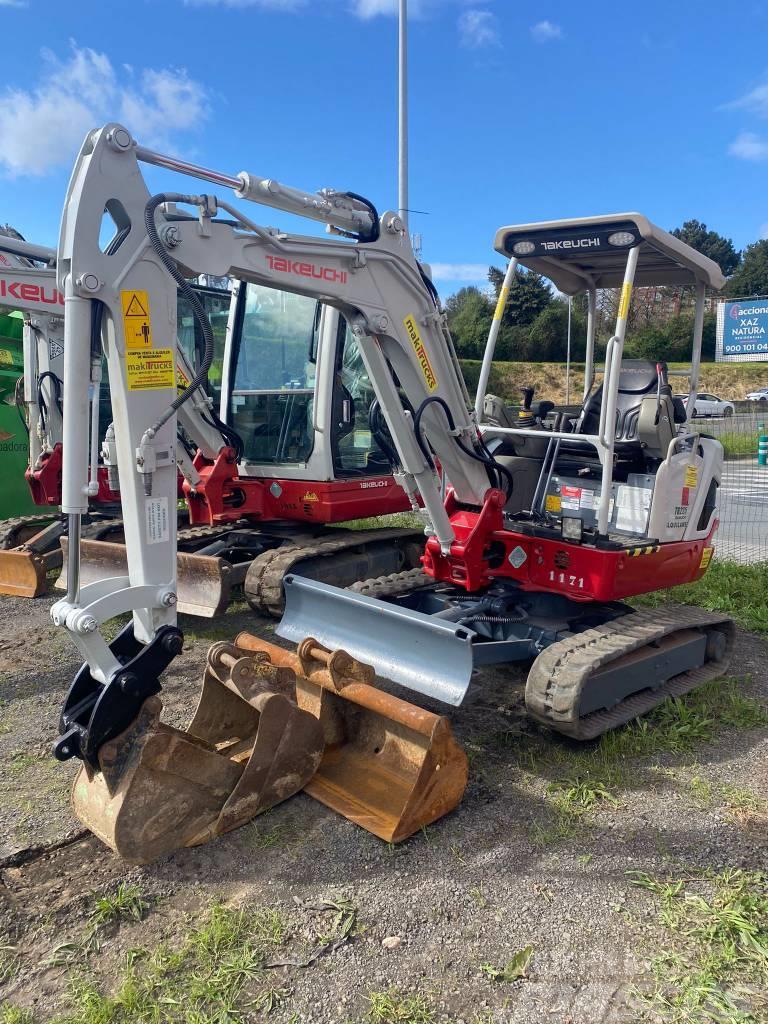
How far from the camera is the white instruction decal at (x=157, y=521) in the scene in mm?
3381

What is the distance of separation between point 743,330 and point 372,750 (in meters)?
23.8

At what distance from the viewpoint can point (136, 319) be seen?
332 cm

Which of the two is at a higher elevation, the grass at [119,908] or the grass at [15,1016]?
the grass at [119,908]

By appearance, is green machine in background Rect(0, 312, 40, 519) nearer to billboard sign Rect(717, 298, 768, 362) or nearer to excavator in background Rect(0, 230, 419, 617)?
excavator in background Rect(0, 230, 419, 617)

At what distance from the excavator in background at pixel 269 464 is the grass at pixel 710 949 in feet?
11.8

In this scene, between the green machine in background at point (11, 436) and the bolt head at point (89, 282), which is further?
the green machine in background at point (11, 436)

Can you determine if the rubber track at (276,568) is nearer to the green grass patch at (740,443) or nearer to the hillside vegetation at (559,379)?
the green grass patch at (740,443)

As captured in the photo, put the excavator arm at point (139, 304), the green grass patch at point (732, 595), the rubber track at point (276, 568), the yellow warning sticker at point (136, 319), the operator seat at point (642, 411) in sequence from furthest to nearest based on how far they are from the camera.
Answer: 1. the green grass patch at point (732, 595)
2. the rubber track at point (276, 568)
3. the operator seat at point (642, 411)
4. the yellow warning sticker at point (136, 319)
5. the excavator arm at point (139, 304)

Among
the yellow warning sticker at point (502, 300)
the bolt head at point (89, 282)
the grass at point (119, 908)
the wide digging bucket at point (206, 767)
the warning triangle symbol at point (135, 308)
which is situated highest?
the yellow warning sticker at point (502, 300)

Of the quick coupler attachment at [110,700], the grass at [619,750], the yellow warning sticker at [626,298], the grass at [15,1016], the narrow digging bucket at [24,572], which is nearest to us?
the grass at [15,1016]

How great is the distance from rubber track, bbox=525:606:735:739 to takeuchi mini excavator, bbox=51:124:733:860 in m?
0.02

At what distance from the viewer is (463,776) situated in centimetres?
353

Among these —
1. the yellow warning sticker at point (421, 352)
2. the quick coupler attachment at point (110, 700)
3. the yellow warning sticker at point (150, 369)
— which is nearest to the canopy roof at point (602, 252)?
the yellow warning sticker at point (421, 352)

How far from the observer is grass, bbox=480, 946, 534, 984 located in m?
2.59
